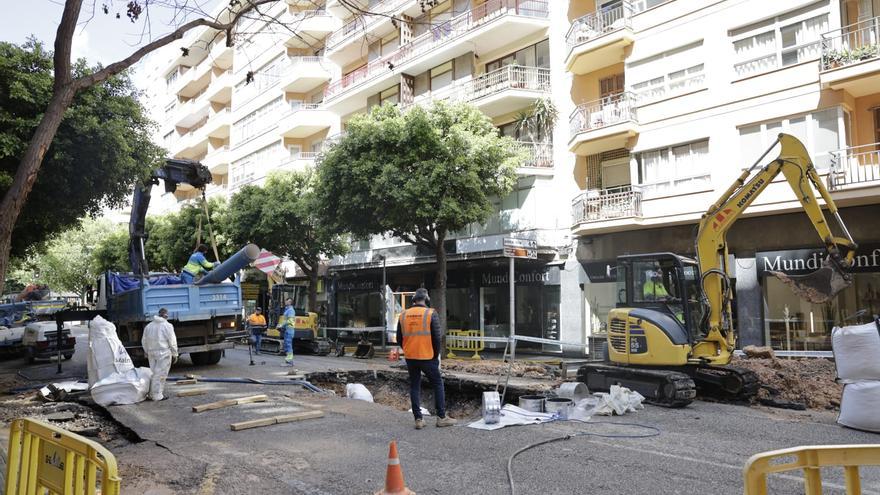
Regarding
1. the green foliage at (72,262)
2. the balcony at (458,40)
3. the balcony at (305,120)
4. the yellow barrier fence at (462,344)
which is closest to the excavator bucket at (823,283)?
the yellow barrier fence at (462,344)

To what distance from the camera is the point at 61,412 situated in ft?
30.9

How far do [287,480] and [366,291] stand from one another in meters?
24.6

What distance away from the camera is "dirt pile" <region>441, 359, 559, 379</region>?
1422 cm

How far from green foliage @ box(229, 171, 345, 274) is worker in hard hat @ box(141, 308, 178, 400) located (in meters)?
14.8

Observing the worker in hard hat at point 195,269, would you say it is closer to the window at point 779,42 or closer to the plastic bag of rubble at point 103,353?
the plastic bag of rubble at point 103,353

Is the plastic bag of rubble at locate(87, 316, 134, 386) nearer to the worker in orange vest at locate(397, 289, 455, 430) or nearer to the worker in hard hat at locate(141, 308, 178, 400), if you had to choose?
the worker in hard hat at locate(141, 308, 178, 400)

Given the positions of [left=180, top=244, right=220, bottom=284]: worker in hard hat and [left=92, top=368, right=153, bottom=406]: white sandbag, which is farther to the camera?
[left=180, top=244, right=220, bottom=284]: worker in hard hat

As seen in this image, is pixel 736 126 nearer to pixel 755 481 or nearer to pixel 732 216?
pixel 732 216

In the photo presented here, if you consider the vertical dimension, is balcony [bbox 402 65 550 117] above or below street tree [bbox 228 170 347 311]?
above

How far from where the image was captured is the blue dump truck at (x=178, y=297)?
13.6 metres

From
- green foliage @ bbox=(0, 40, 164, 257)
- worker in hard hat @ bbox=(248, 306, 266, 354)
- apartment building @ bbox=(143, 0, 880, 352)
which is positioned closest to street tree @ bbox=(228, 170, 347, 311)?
apartment building @ bbox=(143, 0, 880, 352)

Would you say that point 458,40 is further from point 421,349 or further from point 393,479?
point 393,479

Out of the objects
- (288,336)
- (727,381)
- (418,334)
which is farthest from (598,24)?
(418,334)

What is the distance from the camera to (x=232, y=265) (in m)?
13.7
